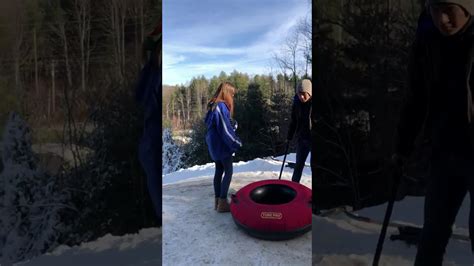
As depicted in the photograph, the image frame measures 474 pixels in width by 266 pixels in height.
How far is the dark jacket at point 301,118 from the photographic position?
130 inches

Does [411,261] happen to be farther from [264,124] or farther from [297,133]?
[264,124]

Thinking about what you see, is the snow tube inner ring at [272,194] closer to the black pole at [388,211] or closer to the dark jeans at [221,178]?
the dark jeans at [221,178]

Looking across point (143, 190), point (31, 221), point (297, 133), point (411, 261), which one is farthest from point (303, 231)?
point (31, 221)

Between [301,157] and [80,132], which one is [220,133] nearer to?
[301,157]

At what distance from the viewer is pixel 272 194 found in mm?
3324

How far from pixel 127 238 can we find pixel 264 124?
85.1 inches

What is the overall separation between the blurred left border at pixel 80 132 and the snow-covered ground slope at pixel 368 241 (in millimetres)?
906

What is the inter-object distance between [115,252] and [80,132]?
2.24ft

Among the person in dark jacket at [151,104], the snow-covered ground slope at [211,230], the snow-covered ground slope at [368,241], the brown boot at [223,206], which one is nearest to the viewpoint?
the snow-covered ground slope at [368,241]

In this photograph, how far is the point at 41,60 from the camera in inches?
81.0

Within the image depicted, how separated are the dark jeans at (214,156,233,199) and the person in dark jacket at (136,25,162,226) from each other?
1318mm

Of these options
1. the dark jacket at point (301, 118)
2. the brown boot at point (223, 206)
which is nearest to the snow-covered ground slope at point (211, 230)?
the brown boot at point (223, 206)

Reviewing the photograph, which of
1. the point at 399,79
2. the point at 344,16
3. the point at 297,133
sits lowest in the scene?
the point at 297,133

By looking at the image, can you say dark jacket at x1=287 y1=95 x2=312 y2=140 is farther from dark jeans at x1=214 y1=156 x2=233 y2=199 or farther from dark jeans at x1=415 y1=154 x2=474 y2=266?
dark jeans at x1=415 y1=154 x2=474 y2=266
